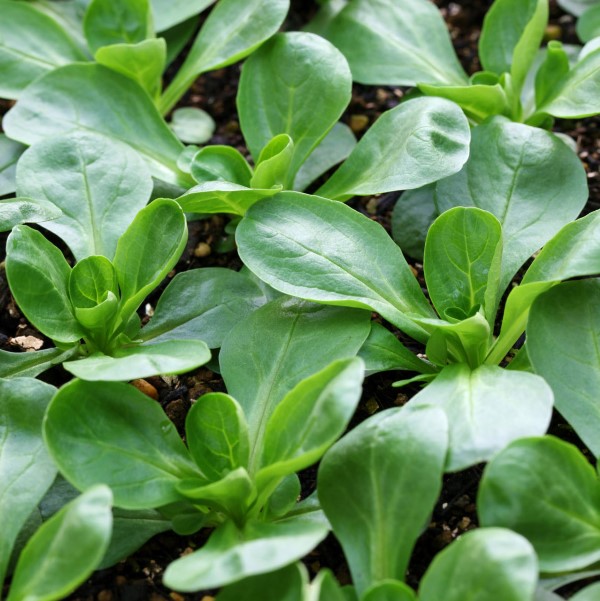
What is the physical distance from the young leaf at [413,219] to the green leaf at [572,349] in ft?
0.81

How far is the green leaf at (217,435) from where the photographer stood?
0.82m

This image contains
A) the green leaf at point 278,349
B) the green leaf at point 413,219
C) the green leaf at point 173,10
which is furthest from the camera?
the green leaf at point 173,10

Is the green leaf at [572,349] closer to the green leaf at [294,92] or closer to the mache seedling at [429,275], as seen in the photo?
the mache seedling at [429,275]

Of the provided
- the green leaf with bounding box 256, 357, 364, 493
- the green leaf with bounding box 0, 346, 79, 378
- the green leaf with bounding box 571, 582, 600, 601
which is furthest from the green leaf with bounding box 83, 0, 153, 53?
the green leaf with bounding box 571, 582, 600, 601

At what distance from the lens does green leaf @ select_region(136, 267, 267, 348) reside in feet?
3.26

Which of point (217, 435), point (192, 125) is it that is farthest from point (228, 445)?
point (192, 125)

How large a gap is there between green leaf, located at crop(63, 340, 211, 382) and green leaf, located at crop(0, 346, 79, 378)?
100mm

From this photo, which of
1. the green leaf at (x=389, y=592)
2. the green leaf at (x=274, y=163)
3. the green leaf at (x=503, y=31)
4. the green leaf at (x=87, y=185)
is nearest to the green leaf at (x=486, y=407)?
the green leaf at (x=389, y=592)

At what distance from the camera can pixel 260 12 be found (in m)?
1.20

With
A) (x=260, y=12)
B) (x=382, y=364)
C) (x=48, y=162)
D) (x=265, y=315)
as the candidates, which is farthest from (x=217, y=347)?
(x=260, y=12)

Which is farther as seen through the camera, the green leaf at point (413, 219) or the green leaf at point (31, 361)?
the green leaf at point (413, 219)

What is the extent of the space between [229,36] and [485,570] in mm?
825

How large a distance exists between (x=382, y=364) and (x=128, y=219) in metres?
0.36

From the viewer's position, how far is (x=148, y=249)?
96 centimetres
